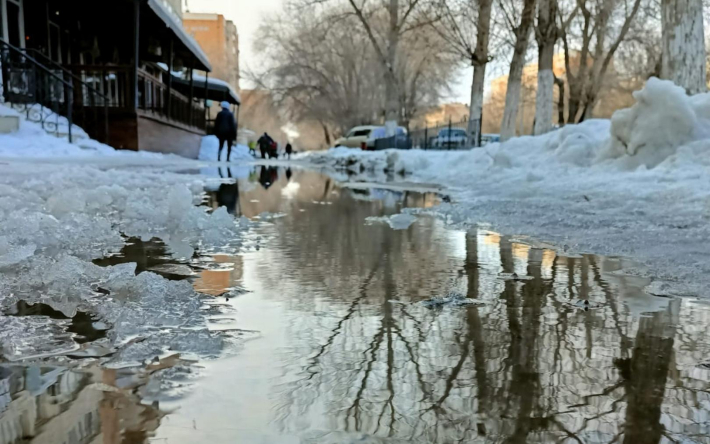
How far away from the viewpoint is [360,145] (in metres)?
30.4

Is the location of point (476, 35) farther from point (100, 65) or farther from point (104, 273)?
point (104, 273)

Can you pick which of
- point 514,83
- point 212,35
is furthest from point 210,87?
point 212,35

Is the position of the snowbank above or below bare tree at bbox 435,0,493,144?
below

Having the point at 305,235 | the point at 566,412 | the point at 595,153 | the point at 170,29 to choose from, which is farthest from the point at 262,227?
the point at 170,29

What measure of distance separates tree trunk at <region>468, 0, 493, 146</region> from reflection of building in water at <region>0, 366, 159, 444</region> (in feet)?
57.9

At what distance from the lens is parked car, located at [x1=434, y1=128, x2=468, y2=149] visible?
23188 millimetres

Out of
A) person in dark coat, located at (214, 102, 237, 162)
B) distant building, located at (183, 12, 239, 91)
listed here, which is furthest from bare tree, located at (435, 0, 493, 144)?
distant building, located at (183, 12, 239, 91)

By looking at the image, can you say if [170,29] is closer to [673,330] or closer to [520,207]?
[520,207]

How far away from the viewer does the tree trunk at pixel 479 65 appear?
18.0 meters

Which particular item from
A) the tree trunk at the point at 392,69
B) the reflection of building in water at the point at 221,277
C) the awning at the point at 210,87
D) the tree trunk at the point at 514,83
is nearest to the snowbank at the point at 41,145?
the reflection of building in water at the point at 221,277

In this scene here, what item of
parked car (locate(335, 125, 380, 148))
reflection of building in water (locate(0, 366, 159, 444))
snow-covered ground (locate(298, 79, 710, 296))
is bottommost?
reflection of building in water (locate(0, 366, 159, 444))

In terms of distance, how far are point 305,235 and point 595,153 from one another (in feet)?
22.6

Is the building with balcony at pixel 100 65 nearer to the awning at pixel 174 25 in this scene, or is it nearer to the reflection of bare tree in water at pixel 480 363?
the awning at pixel 174 25

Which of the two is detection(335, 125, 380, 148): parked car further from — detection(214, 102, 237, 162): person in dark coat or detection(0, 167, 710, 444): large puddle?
detection(0, 167, 710, 444): large puddle
